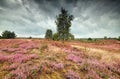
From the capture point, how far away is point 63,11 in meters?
46.4

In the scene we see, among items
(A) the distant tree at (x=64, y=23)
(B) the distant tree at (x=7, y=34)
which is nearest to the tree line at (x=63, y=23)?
(A) the distant tree at (x=64, y=23)

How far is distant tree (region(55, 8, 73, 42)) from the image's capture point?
4525 cm

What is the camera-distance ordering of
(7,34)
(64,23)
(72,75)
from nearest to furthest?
(72,75) < (64,23) < (7,34)

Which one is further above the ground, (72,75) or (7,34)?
(7,34)

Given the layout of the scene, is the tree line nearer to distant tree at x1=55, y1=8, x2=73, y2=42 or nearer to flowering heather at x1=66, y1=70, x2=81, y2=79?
distant tree at x1=55, y1=8, x2=73, y2=42

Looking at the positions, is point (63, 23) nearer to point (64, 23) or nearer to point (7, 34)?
point (64, 23)

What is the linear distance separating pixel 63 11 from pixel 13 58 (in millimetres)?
36457

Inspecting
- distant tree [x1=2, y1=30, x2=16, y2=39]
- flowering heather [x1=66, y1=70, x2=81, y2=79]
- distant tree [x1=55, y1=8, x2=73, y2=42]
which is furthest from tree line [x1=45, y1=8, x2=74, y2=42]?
distant tree [x1=2, y1=30, x2=16, y2=39]

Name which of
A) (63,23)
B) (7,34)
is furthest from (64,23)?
(7,34)

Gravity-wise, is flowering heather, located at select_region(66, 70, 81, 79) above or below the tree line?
below

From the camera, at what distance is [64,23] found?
4534 cm

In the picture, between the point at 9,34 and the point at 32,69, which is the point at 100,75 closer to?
the point at 32,69

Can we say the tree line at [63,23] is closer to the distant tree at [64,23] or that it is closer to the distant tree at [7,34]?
the distant tree at [64,23]

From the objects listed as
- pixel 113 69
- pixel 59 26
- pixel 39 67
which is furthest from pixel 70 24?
pixel 39 67
